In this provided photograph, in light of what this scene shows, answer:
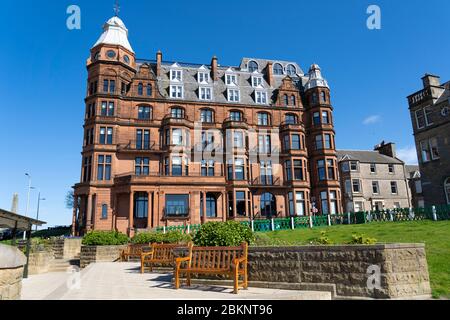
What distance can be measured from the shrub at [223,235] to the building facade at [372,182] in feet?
142

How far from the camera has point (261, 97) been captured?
43281mm

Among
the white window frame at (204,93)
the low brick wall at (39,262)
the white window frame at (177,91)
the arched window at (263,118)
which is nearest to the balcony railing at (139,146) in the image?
the white window frame at (177,91)

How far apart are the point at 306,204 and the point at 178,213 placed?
16.1 metres

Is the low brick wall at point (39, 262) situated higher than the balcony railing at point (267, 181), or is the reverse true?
the balcony railing at point (267, 181)

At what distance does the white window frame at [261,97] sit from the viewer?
4297 centimetres

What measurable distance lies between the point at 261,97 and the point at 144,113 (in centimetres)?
1601

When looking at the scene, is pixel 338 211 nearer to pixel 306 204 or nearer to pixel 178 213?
pixel 306 204

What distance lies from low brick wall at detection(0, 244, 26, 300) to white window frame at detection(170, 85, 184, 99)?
117 ft

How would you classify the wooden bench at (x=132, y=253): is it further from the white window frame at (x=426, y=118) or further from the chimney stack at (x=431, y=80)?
the chimney stack at (x=431, y=80)

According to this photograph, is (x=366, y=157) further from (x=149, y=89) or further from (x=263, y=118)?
(x=149, y=89)

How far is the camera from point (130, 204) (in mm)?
32750
